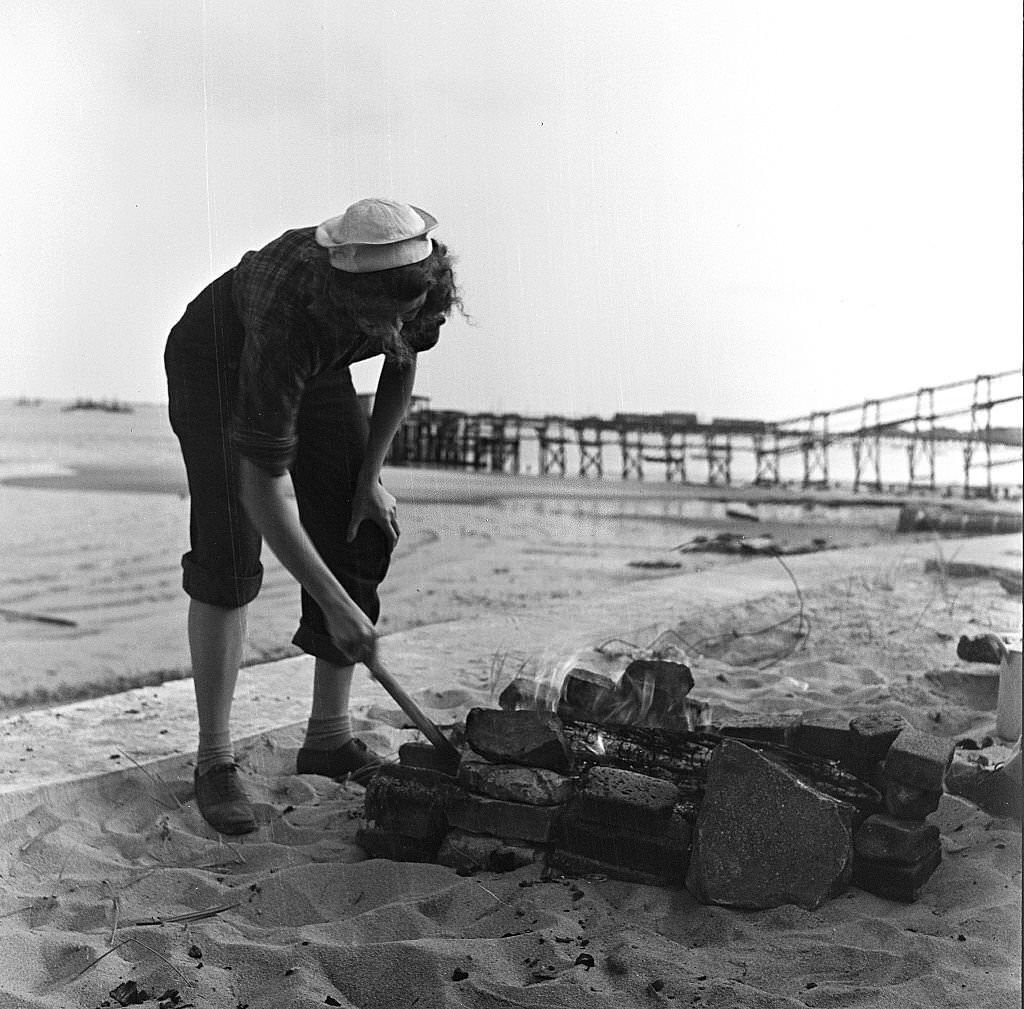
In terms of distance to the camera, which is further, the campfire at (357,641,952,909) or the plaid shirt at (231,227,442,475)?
the campfire at (357,641,952,909)

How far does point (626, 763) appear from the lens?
6.78ft

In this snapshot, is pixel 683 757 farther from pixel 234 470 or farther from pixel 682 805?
pixel 234 470

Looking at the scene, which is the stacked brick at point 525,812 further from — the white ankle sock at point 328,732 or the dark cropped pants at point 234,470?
the dark cropped pants at point 234,470

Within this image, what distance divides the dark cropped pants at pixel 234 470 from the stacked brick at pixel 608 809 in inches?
13.1

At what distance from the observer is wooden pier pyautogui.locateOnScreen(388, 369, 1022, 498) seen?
202 cm

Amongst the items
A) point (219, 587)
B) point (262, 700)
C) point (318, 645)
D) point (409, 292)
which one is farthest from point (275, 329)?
point (262, 700)

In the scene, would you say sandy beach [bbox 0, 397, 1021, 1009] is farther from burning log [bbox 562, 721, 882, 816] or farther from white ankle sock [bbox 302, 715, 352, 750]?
burning log [bbox 562, 721, 882, 816]

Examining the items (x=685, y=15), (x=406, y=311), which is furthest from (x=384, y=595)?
(x=685, y=15)

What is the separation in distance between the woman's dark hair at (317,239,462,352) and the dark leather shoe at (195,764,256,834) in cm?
87

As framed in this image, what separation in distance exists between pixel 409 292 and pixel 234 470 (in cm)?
40

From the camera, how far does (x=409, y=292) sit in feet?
5.92

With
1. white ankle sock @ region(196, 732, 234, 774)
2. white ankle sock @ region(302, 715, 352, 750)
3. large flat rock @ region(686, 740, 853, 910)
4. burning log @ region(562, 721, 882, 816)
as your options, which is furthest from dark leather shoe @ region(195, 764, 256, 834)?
large flat rock @ region(686, 740, 853, 910)

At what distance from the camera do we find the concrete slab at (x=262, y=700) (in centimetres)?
210

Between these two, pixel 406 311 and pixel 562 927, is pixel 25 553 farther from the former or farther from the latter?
pixel 562 927
